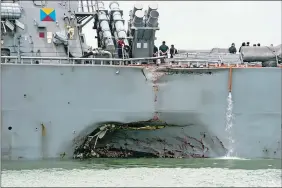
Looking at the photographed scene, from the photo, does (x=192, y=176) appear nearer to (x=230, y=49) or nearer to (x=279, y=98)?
(x=279, y=98)

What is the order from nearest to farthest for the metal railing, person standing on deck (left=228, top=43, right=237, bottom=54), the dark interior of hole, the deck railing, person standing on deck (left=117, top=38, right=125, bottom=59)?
the dark interior of hole < the metal railing < the deck railing < person standing on deck (left=117, top=38, right=125, bottom=59) < person standing on deck (left=228, top=43, right=237, bottom=54)

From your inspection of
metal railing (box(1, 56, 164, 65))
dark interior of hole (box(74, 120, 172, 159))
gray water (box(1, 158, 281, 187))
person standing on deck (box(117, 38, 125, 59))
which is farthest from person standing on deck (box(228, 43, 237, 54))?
dark interior of hole (box(74, 120, 172, 159))

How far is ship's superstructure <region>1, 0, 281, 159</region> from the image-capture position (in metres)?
14.0

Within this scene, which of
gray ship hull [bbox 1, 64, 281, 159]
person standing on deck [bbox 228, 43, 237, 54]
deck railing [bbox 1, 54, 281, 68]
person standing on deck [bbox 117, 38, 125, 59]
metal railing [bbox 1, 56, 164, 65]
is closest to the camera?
gray ship hull [bbox 1, 64, 281, 159]

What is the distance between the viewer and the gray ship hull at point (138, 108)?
1398 cm

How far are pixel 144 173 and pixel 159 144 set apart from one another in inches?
131

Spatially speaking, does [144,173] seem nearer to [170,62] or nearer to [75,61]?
[170,62]

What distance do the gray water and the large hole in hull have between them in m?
0.50

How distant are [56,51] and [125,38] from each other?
2.74m

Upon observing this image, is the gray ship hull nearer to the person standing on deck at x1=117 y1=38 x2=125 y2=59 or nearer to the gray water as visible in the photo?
the gray water

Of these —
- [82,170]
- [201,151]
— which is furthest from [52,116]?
[201,151]

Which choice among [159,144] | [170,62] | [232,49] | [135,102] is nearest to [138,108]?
[135,102]

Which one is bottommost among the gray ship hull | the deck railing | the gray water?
the gray water

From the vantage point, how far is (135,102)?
14.4 metres
